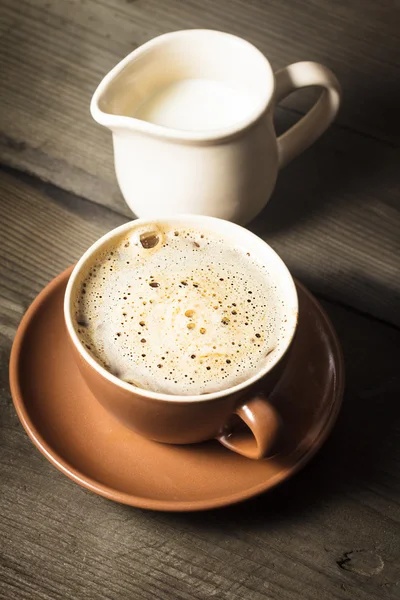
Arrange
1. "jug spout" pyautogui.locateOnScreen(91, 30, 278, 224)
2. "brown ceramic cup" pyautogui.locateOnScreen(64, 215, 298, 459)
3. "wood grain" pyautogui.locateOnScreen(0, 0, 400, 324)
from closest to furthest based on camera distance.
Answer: "brown ceramic cup" pyautogui.locateOnScreen(64, 215, 298, 459)
"jug spout" pyautogui.locateOnScreen(91, 30, 278, 224)
"wood grain" pyautogui.locateOnScreen(0, 0, 400, 324)

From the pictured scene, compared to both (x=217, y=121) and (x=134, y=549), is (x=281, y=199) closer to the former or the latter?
(x=217, y=121)

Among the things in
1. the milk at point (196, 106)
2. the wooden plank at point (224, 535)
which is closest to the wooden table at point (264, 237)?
the wooden plank at point (224, 535)

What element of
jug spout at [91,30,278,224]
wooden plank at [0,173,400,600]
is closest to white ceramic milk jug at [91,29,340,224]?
jug spout at [91,30,278,224]

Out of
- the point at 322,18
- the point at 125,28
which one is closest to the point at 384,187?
the point at 322,18

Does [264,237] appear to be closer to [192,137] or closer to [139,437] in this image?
[192,137]

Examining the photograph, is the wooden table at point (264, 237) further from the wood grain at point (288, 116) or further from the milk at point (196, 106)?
the milk at point (196, 106)

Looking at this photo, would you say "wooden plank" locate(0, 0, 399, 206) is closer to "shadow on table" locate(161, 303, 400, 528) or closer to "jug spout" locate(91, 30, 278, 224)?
"jug spout" locate(91, 30, 278, 224)
